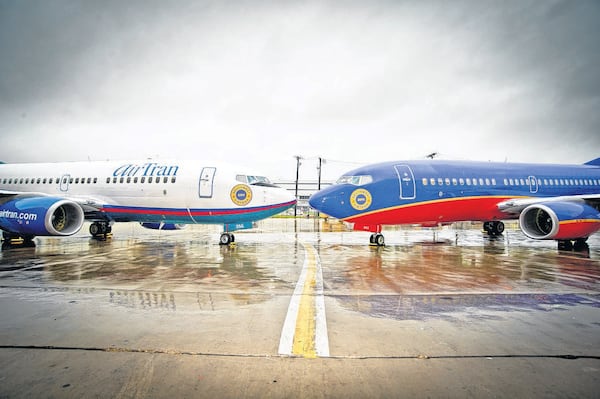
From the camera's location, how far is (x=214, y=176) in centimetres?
1275

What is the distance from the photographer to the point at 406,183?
12641 mm

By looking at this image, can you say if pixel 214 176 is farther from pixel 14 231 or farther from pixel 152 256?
pixel 14 231

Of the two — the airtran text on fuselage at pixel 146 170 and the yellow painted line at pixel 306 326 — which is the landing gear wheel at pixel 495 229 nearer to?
the yellow painted line at pixel 306 326

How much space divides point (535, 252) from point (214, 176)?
1193 centimetres

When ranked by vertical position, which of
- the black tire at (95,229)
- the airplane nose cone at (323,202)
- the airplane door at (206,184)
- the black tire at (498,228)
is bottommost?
the black tire at (95,229)

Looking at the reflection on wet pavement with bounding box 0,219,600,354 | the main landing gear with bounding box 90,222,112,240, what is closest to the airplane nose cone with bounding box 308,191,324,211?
the reflection on wet pavement with bounding box 0,219,600,354

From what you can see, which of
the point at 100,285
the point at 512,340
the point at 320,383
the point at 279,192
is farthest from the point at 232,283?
the point at 279,192

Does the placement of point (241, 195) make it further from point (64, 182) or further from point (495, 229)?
point (495, 229)

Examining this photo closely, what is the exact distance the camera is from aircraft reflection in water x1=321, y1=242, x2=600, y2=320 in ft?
15.2

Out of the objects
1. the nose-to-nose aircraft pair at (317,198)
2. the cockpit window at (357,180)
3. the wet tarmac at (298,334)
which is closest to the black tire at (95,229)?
the nose-to-nose aircraft pair at (317,198)

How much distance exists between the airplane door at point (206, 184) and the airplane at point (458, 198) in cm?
391

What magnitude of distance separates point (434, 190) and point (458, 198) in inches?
46.0

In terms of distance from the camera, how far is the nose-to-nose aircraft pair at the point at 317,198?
11.7m

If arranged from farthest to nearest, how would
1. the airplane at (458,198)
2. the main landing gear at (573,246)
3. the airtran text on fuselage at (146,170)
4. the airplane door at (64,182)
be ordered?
the airplane door at (64,182)
the airtran text on fuselage at (146,170)
the main landing gear at (573,246)
the airplane at (458,198)
